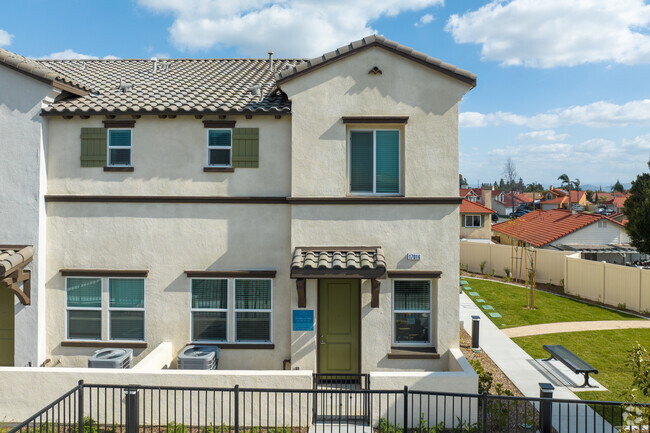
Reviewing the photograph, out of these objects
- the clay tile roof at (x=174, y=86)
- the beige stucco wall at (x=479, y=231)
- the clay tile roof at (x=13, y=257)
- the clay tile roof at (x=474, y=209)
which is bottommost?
the beige stucco wall at (x=479, y=231)

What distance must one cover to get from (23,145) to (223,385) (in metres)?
7.99

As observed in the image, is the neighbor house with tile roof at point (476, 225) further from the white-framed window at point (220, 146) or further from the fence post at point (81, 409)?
the fence post at point (81, 409)

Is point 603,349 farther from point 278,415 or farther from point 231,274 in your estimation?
point 231,274

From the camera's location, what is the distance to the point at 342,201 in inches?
407

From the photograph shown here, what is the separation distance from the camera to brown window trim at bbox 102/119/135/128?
35.8ft

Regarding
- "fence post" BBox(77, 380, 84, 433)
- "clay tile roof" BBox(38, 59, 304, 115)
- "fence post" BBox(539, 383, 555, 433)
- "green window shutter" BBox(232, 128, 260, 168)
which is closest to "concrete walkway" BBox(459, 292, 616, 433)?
"fence post" BBox(539, 383, 555, 433)

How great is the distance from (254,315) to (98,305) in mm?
4133

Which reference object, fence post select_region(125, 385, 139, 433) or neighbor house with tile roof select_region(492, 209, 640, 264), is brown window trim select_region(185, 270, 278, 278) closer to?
fence post select_region(125, 385, 139, 433)

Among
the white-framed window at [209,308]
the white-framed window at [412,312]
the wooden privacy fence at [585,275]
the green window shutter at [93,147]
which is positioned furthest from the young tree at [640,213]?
the green window shutter at [93,147]

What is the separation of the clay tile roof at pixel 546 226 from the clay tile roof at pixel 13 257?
1131 inches

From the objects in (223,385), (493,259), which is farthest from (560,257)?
(223,385)

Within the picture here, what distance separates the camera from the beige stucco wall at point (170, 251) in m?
10.8

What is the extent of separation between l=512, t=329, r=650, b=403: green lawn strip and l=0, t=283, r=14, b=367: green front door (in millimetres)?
14281

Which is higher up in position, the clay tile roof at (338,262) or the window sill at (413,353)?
the clay tile roof at (338,262)
